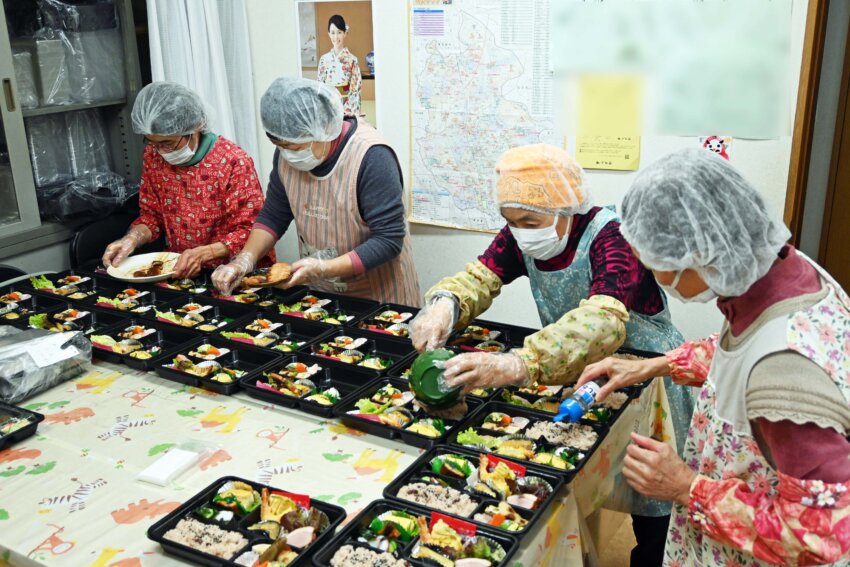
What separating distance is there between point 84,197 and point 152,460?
6.89ft

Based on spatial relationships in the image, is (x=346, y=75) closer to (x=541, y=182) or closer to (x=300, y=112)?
(x=300, y=112)

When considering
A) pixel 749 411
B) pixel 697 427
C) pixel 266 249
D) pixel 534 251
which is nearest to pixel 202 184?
pixel 266 249

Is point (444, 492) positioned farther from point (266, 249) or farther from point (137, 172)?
point (137, 172)

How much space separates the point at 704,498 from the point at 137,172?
3272 millimetres

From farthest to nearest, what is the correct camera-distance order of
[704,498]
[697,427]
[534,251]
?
1. [534,251]
2. [697,427]
3. [704,498]

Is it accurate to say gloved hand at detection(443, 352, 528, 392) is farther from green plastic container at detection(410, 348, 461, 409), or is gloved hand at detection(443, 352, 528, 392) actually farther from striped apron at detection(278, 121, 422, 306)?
striped apron at detection(278, 121, 422, 306)

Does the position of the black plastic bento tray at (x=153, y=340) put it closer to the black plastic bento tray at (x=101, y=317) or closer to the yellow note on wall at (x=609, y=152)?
the black plastic bento tray at (x=101, y=317)

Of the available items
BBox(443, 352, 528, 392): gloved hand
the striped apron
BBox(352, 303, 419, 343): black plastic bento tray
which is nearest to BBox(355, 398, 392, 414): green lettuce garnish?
BBox(443, 352, 528, 392): gloved hand

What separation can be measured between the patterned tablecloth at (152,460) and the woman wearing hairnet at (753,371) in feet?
1.06

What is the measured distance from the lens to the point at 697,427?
1431mm

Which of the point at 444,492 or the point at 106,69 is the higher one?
the point at 106,69

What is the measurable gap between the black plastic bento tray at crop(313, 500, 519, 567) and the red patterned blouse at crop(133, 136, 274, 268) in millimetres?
1615

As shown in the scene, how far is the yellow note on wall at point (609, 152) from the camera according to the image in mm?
3053

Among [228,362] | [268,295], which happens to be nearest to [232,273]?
[268,295]
